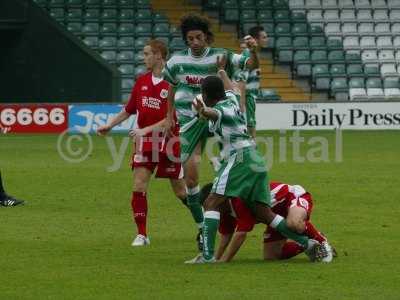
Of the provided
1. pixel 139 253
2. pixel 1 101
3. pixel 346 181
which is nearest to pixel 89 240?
pixel 139 253

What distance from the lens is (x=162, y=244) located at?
12.4m

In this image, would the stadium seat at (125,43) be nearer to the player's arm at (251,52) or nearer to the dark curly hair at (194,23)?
the player's arm at (251,52)

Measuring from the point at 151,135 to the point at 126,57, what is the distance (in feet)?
82.6

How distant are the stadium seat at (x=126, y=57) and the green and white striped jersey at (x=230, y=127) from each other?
26.9m

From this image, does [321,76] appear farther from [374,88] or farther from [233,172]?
[233,172]

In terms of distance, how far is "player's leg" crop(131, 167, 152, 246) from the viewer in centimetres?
1227

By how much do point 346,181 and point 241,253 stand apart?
27.1 ft

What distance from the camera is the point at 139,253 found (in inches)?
457

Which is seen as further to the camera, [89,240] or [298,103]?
[298,103]

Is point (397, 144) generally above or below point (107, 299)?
below

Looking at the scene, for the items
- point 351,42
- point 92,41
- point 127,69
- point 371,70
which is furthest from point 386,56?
point 92,41

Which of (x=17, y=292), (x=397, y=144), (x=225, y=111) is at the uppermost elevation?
(x=225, y=111)

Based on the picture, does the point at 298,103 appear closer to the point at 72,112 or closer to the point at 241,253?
the point at 72,112

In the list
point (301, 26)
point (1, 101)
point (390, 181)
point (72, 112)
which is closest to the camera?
point (390, 181)
